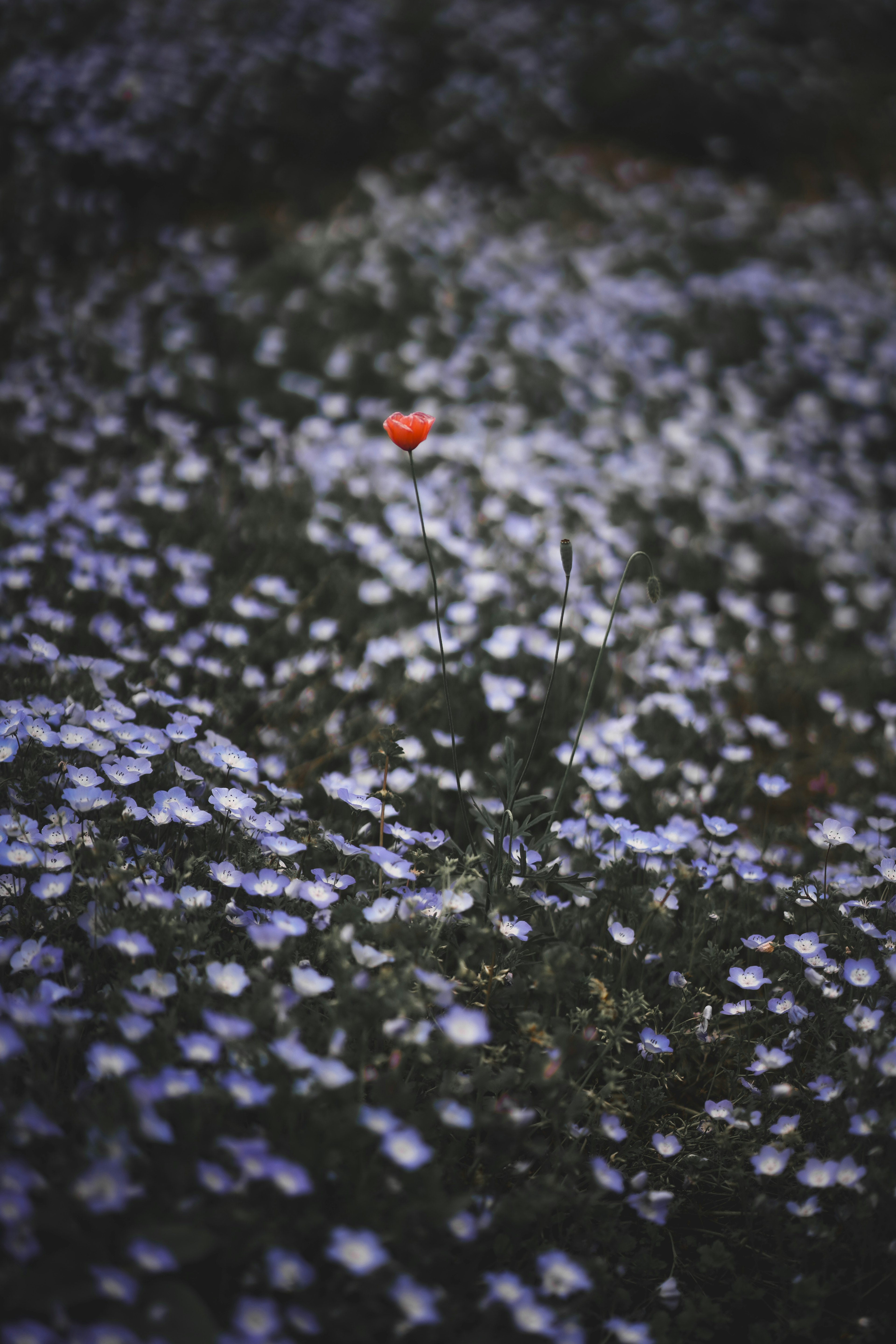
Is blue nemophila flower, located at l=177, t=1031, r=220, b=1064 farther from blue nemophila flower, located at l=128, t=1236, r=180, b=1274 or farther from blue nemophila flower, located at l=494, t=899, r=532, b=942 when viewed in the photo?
blue nemophila flower, located at l=494, t=899, r=532, b=942

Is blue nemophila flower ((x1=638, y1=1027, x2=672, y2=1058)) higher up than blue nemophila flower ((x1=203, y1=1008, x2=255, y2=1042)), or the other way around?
blue nemophila flower ((x1=203, y1=1008, x2=255, y2=1042))

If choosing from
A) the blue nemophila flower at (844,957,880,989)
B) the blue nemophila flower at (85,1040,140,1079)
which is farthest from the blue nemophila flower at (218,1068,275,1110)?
the blue nemophila flower at (844,957,880,989)

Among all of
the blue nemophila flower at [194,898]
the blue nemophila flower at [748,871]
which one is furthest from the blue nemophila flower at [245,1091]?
the blue nemophila flower at [748,871]

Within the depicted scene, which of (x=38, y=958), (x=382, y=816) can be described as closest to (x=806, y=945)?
(x=382, y=816)

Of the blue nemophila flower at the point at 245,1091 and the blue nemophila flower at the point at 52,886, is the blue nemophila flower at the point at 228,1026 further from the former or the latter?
the blue nemophila flower at the point at 52,886

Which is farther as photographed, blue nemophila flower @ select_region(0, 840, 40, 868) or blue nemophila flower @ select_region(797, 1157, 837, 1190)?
blue nemophila flower @ select_region(0, 840, 40, 868)

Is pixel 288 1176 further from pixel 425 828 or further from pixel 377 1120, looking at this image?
pixel 425 828

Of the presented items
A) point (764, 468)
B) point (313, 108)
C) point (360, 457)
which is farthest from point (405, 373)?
point (313, 108)
